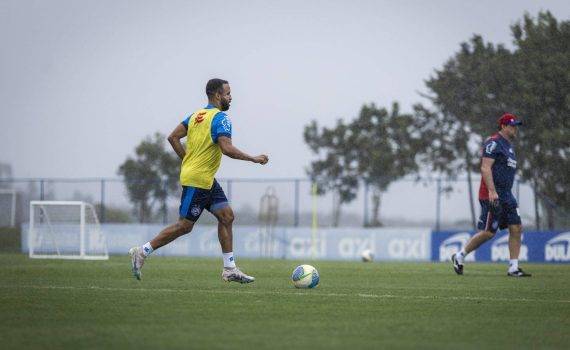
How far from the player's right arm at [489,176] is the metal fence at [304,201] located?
14352 millimetres

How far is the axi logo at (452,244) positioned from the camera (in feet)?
94.0

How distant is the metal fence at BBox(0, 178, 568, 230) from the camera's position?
32.0m

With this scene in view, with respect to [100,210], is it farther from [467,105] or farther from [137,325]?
[137,325]

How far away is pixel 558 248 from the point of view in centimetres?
2700

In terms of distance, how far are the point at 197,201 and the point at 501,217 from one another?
19.0ft

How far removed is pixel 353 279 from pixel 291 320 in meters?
6.12

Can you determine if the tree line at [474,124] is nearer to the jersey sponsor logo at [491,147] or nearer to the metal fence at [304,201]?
the metal fence at [304,201]

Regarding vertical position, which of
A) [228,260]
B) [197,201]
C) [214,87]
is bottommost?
[228,260]

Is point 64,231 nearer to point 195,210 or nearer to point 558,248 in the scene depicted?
point 558,248

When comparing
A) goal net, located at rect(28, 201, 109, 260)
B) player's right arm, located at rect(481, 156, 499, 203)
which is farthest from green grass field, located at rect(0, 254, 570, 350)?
goal net, located at rect(28, 201, 109, 260)

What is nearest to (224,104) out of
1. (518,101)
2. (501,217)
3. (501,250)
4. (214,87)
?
(214,87)

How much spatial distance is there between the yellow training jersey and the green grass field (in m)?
1.21

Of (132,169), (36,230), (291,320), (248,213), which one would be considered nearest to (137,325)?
(291,320)

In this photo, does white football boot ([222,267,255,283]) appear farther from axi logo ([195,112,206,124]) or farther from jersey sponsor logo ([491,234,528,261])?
jersey sponsor logo ([491,234,528,261])
